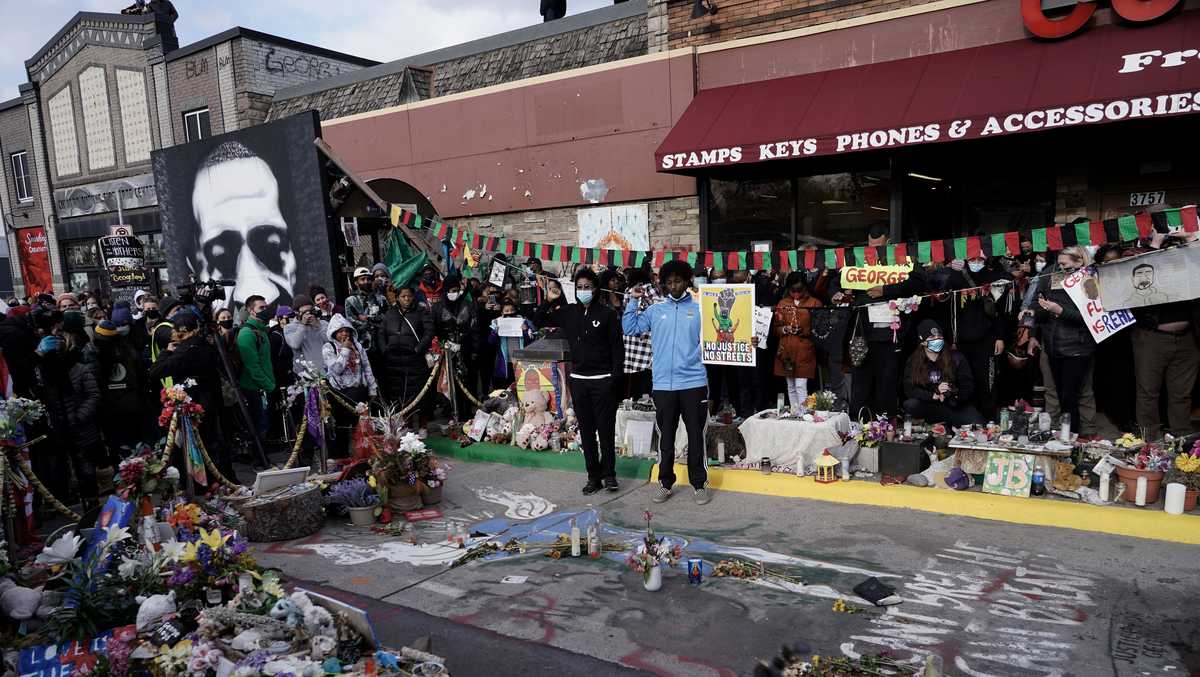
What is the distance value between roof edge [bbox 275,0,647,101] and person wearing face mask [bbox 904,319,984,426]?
28.7ft

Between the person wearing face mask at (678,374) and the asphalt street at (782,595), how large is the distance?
1.27 ft

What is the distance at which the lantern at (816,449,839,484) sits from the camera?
7.38 m

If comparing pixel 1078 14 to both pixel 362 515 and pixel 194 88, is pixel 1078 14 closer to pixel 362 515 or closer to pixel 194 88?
pixel 362 515

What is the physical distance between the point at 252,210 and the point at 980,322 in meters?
10.3

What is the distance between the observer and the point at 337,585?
5758mm

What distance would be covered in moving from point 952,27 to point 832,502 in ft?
23.1

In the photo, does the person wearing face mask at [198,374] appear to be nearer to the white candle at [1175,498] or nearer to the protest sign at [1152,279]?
the white candle at [1175,498]

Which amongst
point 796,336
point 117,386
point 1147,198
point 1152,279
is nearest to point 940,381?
point 796,336

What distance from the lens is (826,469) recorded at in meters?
7.39

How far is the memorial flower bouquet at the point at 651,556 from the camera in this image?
17.5 feet

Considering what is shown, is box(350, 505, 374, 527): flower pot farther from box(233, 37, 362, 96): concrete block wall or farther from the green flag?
box(233, 37, 362, 96): concrete block wall

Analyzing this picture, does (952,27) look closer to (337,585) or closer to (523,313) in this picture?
(523,313)

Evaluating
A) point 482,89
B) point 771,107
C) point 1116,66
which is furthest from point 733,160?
point 482,89

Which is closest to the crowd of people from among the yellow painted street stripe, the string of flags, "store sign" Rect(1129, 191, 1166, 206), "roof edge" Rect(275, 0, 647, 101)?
the string of flags
